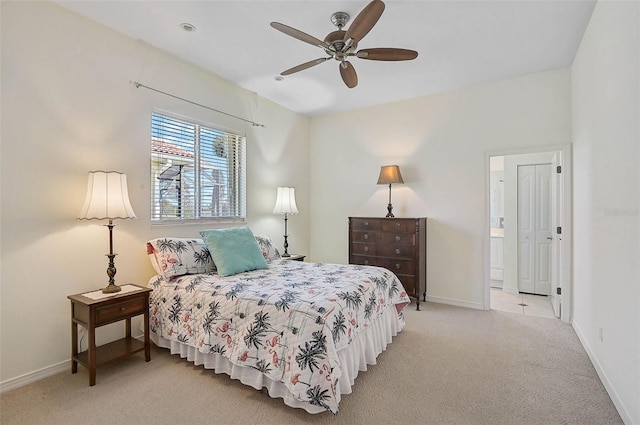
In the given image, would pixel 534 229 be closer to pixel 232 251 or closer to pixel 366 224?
pixel 366 224

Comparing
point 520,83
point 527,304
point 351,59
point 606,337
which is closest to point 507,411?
point 606,337

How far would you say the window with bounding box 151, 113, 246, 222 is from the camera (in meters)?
3.21

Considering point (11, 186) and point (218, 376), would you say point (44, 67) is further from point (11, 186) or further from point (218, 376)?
point (218, 376)

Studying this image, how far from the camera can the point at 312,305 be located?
202cm

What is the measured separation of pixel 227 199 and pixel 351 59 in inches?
87.2

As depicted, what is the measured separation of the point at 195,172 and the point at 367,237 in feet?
7.72

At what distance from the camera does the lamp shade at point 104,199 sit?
2381 millimetres

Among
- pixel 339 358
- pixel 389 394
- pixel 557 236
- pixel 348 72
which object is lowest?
pixel 389 394

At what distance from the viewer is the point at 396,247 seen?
4.09 m

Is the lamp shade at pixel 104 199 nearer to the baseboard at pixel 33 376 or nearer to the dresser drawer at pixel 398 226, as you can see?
the baseboard at pixel 33 376

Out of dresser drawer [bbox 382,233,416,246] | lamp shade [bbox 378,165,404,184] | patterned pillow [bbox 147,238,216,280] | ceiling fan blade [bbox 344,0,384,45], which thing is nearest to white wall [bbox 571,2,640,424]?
ceiling fan blade [bbox 344,0,384,45]

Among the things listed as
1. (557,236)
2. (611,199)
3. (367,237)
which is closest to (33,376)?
(367,237)

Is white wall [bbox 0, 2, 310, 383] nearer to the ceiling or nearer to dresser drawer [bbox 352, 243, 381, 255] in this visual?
the ceiling

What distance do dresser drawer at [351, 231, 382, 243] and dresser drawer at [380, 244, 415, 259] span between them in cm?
12
